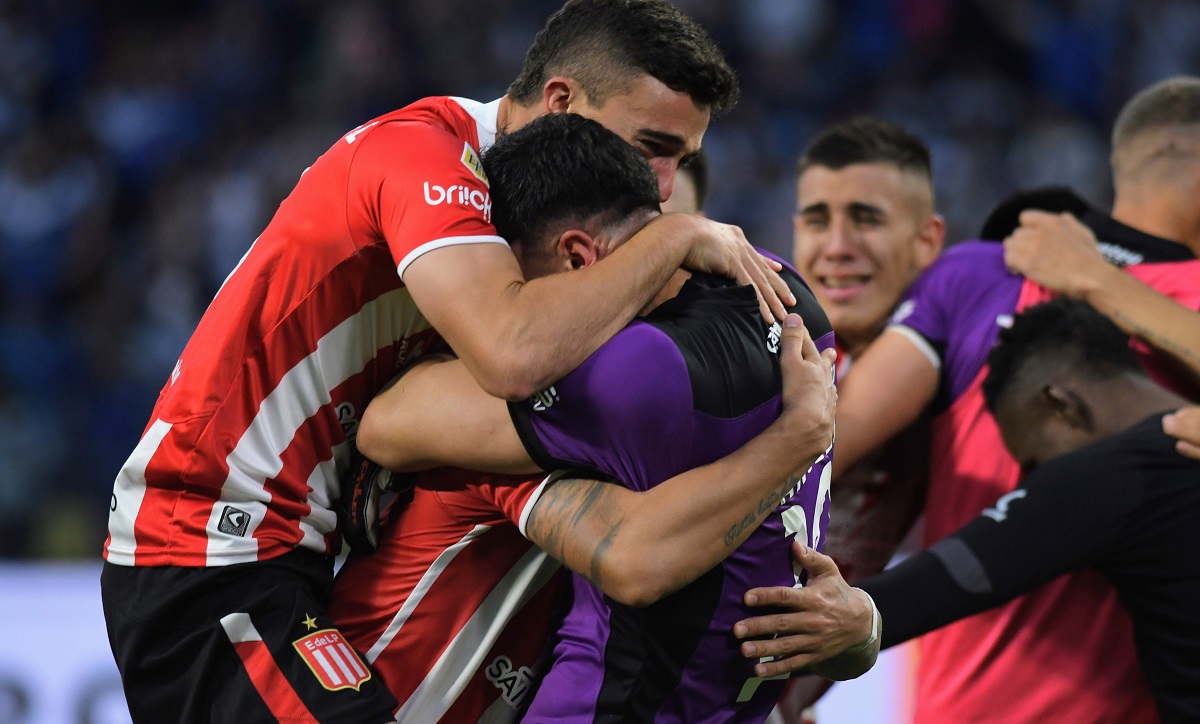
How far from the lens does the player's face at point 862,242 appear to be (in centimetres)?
442

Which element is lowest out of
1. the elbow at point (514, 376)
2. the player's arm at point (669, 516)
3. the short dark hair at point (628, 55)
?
the player's arm at point (669, 516)

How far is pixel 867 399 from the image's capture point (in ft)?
12.7

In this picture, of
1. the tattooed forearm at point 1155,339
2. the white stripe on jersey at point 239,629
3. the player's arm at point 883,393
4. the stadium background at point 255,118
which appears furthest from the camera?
the stadium background at point 255,118

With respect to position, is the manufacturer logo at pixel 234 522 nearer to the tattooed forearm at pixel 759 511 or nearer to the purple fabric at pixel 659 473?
the purple fabric at pixel 659 473

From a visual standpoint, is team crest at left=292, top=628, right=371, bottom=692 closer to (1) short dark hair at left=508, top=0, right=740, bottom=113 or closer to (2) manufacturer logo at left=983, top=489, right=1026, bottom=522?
(1) short dark hair at left=508, top=0, right=740, bottom=113

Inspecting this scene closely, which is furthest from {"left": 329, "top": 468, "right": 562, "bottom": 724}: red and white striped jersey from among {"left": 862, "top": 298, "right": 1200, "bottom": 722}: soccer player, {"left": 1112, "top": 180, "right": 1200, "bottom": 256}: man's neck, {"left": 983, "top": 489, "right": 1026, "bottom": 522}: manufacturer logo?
{"left": 1112, "top": 180, "right": 1200, "bottom": 256}: man's neck

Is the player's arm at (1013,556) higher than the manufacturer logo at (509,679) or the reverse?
the reverse

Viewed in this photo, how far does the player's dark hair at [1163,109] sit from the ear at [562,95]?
2.18 meters

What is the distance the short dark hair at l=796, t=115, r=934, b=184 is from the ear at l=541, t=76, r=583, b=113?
1.60 meters

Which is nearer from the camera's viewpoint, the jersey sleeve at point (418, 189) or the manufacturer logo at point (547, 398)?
the manufacturer logo at point (547, 398)

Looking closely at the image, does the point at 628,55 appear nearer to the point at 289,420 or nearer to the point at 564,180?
the point at 564,180

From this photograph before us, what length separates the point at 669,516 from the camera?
7.77 feet

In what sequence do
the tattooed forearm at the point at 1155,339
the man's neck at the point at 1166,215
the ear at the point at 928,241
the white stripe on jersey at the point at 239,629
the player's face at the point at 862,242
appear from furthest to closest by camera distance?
the ear at the point at 928,241
the player's face at the point at 862,242
the man's neck at the point at 1166,215
the tattooed forearm at the point at 1155,339
the white stripe on jersey at the point at 239,629

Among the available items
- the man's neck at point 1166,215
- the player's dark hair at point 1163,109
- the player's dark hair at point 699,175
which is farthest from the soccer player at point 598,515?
the player's dark hair at point 1163,109
